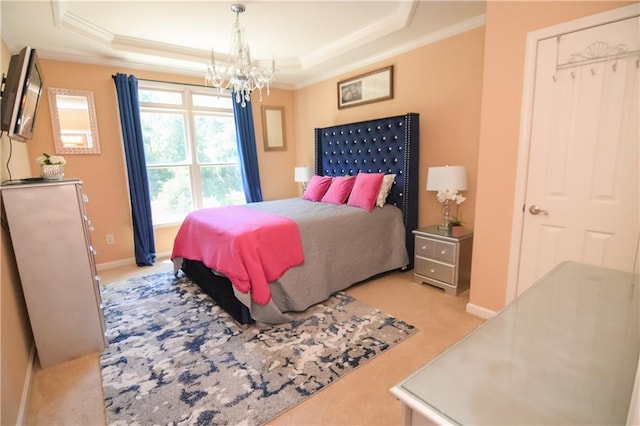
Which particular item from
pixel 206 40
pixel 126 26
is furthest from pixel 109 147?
pixel 206 40

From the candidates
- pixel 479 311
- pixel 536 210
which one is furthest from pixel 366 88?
pixel 479 311

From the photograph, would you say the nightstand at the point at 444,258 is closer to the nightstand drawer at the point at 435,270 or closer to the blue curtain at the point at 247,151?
the nightstand drawer at the point at 435,270

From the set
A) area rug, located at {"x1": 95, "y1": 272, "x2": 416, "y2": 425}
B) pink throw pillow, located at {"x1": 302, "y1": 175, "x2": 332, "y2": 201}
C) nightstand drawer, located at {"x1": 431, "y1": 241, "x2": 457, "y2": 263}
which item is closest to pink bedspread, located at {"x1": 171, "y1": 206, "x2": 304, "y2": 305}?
area rug, located at {"x1": 95, "y1": 272, "x2": 416, "y2": 425}

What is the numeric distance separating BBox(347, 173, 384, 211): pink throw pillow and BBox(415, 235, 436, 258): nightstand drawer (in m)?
0.61

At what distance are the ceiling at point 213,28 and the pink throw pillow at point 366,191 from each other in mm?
1487

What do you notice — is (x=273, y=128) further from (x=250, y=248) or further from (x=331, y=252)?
(x=250, y=248)

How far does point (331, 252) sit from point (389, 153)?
1501 mm

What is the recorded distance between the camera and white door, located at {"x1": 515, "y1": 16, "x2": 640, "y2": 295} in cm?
172

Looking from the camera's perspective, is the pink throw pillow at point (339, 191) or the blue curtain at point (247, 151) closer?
the pink throw pillow at point (339, 191)

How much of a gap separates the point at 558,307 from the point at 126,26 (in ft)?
13.2

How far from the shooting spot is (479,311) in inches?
98.3

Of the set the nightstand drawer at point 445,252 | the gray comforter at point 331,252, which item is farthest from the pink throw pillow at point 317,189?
the nightstand drawer at point 445,252

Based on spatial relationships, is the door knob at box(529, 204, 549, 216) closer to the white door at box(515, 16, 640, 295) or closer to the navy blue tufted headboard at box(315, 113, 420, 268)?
the white door at box(515, 16, 640, 295)

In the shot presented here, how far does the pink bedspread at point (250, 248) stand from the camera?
7.54 feet
